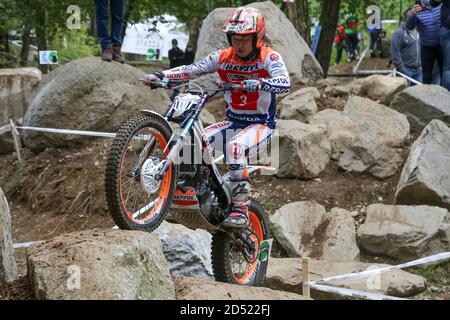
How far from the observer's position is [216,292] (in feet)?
15.7

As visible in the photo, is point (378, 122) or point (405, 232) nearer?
point (405, 232)

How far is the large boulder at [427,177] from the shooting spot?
28.9 ft

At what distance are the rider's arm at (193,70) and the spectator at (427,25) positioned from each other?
5965mm

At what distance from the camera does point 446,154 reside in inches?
361

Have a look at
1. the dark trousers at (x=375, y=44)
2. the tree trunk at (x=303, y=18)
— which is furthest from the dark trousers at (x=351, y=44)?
the tree trunk at (x=303, y=18)

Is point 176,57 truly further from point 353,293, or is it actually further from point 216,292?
point 216,292

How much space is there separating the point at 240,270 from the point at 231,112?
4.71ft

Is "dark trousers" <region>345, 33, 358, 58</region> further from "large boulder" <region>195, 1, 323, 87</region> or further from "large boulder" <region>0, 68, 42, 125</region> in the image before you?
"large boulder" <region>0, 68, 42, 125</region>

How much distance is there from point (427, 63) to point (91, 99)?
211 inches

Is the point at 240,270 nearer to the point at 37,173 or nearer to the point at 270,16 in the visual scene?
the point at 37,173

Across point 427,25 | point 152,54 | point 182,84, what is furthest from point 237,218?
point 152,54

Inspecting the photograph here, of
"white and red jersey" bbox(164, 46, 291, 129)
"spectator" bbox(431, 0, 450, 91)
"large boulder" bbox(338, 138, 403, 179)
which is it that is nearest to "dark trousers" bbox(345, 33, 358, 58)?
"spectator" bbox(431, 0, 450, 91)

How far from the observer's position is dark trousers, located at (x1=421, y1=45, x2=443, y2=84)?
11.5m

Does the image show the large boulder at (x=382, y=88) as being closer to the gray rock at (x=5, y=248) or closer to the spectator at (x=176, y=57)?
the spectator at (x=176, y=57)
